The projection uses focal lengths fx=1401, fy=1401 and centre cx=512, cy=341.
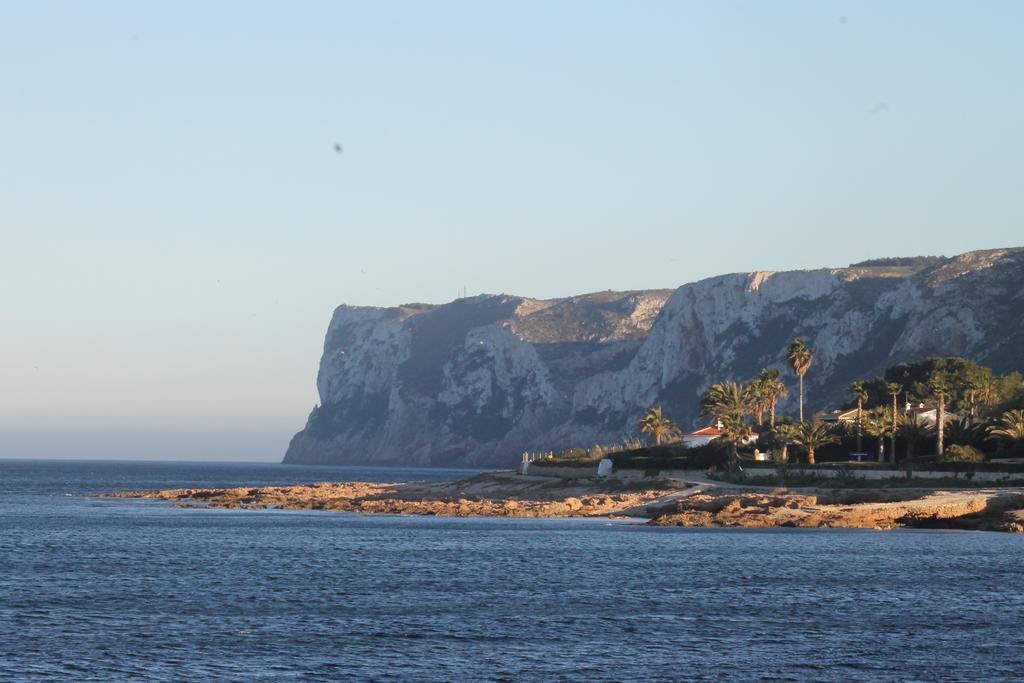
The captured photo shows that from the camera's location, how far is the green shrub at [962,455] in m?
96.0

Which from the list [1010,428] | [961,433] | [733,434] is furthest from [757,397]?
[1010,428]

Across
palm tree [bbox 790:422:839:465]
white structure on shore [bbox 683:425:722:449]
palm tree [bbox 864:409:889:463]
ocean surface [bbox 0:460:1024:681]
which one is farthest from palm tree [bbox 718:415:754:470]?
ocean surface [bbox 0:460:1024:681]

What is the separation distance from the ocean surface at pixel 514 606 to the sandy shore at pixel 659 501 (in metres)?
3.80

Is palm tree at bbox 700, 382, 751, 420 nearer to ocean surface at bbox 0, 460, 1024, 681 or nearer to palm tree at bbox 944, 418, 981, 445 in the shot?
palm tree at bbox 944, 418, 981, 445

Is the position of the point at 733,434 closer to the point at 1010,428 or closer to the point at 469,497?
the point at 1010,428

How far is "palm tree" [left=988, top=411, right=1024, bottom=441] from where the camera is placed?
9694cm

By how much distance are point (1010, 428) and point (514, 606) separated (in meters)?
62.5

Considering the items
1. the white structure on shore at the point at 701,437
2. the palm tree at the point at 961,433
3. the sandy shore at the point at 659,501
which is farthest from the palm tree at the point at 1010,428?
the white structure on shore at the point at 701,437

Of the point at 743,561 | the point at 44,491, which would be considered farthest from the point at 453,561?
the point at 44,491

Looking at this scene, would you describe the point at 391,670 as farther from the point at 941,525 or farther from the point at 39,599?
the point at 941,525

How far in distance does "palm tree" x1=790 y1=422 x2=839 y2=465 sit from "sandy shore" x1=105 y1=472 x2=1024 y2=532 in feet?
29.6

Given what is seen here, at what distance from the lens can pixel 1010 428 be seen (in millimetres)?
98188

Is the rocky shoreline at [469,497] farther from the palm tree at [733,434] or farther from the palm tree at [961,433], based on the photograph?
the palm tree at [961,433]

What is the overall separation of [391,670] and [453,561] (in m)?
29.0
